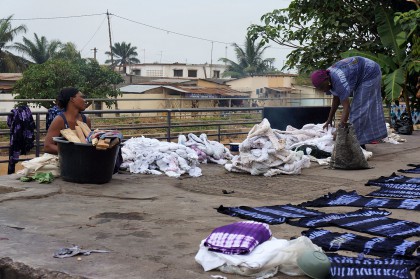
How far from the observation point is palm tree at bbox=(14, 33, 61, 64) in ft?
145

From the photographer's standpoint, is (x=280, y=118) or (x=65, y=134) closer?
(x=65, y=134)

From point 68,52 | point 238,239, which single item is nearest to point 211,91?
point 68,52

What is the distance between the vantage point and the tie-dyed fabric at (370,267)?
12.1 ft

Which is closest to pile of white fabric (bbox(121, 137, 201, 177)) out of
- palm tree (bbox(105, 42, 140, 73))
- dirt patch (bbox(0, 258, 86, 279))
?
dirt patch (bbox(0, 258, 86, 279))

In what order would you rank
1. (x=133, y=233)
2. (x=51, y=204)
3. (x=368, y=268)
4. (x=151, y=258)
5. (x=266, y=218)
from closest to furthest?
(x=368, y=268) → (x=151, y=258) → (x=133, y=233) → (x=266, y=218) → (x=51, y=204)

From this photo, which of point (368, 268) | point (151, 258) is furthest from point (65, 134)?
point (368, 268)

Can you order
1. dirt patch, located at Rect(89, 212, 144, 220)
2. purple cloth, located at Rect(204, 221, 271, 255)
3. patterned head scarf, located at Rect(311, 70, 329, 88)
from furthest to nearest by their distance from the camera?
patterned head scarf, located at Rect(311, 70, 329, 88) < dirt patch, located at Rect(89, 212, 144, 220) < purple cloth, located at Rect(204, 221, 271, 255)

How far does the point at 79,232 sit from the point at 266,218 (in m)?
1.65

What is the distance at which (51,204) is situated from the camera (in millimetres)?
6176

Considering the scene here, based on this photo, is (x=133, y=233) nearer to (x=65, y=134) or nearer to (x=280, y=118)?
(x=65, y=134)

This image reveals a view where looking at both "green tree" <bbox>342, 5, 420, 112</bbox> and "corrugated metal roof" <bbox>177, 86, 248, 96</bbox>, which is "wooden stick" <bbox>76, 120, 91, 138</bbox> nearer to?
"green tree" <bbox>342, 5, 420, 112</bbox>

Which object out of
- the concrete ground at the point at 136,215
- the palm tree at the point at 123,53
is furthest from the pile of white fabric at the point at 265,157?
the palm tree at the point at 123,53

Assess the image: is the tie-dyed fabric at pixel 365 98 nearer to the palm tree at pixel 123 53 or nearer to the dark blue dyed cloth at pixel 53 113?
the dark blue dyed cloth at pixel 53 113

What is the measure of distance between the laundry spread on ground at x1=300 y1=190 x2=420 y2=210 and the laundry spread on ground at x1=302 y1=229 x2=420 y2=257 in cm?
145
